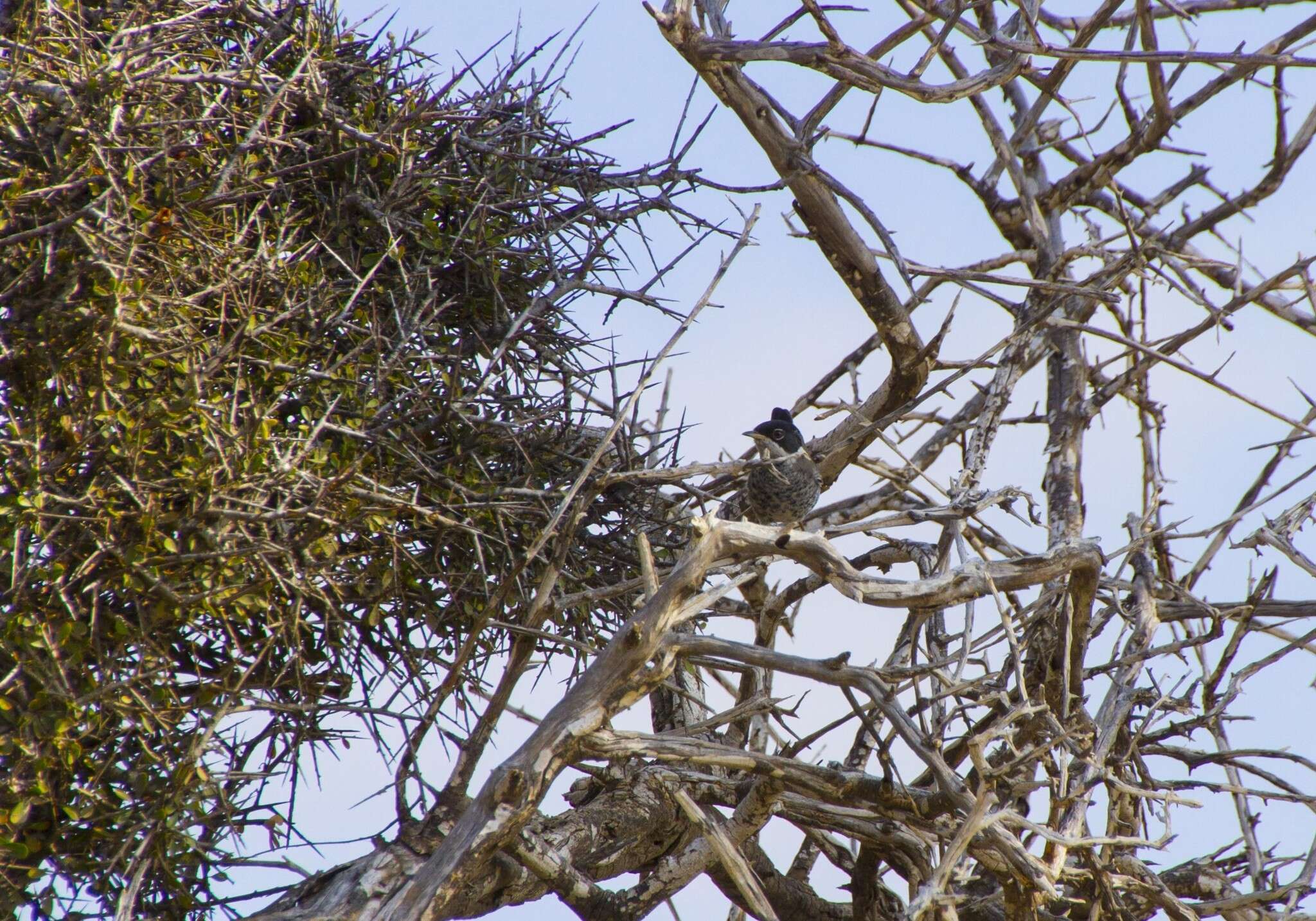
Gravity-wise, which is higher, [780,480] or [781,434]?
[781,434]

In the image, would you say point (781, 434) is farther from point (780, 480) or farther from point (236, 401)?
point (236, 401)

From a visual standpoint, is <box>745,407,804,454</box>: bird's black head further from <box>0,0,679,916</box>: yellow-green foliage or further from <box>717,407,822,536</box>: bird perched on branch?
<box>0,0,679,916</box>: yellow-green foliage

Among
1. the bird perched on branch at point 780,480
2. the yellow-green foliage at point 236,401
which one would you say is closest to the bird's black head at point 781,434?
the bird perched on branch at point 780,480

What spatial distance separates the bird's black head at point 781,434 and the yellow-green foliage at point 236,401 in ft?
1.67

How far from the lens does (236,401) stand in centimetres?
201

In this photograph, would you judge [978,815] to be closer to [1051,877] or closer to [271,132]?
[1051,877]

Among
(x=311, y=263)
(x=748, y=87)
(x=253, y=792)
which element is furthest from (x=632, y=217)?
(x=253, y=792)

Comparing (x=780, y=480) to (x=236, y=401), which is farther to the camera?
(x=780, y=480)

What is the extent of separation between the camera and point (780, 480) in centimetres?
270

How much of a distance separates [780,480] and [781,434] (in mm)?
189

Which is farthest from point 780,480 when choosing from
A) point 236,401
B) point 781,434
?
point 236,401

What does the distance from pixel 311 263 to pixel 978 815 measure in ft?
4.96

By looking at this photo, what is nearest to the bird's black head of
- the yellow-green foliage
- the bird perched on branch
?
the bird perched on branch

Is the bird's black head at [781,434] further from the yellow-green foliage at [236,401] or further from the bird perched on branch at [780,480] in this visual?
the yellow-green foliage at [236,401]
